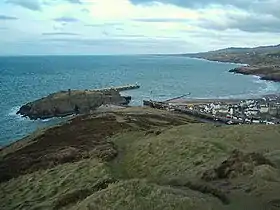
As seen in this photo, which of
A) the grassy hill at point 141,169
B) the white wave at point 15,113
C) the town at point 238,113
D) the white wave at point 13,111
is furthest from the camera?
the white wave at point 13,111

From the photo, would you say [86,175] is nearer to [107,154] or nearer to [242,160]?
[107,154]

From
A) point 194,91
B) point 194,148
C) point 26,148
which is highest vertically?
point 194,148

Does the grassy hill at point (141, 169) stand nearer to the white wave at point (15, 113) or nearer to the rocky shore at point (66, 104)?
the white wave at point (15, 113)

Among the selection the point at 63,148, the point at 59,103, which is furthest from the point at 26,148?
the point at 59,103

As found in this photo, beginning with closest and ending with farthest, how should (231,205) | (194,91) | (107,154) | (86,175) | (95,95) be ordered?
1. (231,205)
2. (86,175)
3. (107,154)
4. (95,95)
5. (194,91)

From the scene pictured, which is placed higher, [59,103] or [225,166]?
[225,166]

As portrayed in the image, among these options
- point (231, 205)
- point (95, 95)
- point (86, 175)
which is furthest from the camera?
point (95, 95)

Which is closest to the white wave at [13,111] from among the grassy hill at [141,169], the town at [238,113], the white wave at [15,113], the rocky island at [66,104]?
the white wave at [15,113]

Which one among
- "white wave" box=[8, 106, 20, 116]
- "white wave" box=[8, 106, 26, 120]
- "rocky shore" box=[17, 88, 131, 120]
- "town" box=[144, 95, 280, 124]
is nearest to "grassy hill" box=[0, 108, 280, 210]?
"town" box=[144, 95, 280, 124]
